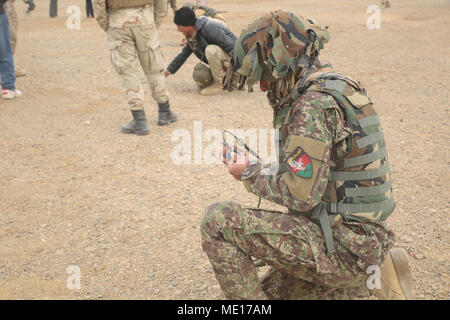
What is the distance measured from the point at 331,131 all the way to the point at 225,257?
0.73m

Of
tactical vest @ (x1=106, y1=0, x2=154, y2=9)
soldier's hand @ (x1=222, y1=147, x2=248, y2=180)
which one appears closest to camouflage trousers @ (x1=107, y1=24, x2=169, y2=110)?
tactical vest @ (x1=106, y1=0, x2=154, y2=9)

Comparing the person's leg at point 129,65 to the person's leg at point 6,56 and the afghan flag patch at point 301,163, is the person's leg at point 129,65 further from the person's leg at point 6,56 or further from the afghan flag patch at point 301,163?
the afghan flag patch at point 301,163

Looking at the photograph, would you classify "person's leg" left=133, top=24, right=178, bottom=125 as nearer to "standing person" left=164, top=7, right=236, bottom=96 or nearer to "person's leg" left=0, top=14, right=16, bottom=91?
"standing person" left=164, top=7, right=236, bottom=96

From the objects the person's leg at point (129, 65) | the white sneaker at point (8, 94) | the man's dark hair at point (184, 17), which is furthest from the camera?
the white sneaker at point (8, 94)

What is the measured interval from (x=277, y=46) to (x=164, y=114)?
145 inches

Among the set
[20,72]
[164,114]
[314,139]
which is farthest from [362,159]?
[20,72]

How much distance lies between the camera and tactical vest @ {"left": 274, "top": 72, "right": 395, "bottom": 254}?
2.13m

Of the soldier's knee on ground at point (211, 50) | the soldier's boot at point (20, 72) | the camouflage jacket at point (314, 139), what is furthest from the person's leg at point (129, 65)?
the soldier's boot at point (20, 72)

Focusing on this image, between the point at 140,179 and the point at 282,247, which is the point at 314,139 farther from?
the point at 140,179

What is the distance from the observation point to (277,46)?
219 cm

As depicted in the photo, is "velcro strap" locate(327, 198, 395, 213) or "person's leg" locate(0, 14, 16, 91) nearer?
"velcro strap" locate(327, 198, 395, 213)

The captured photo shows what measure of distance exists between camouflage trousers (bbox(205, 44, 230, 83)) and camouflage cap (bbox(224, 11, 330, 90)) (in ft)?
14.6

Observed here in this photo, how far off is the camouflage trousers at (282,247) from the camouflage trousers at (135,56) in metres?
3.27

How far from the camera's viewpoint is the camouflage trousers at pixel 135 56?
5141 millimetres
